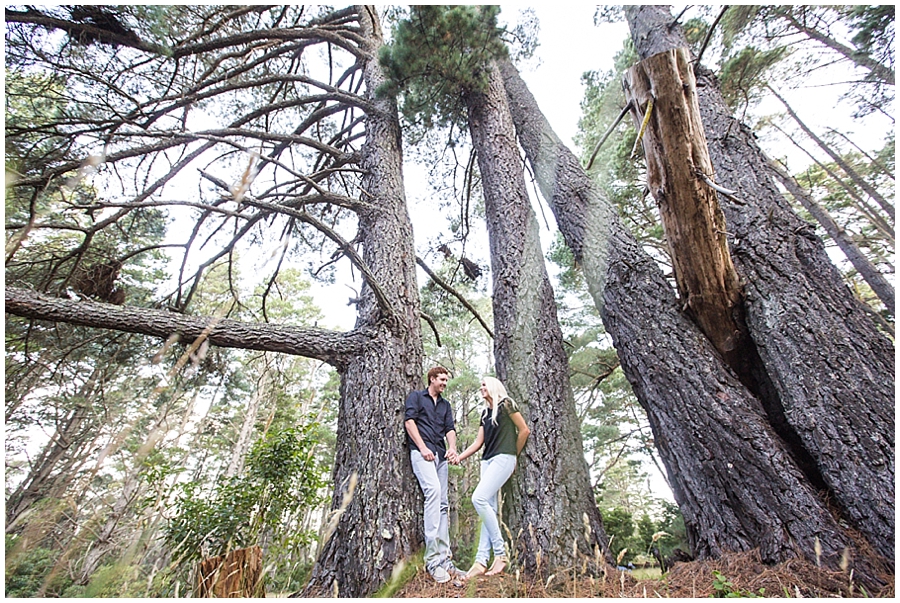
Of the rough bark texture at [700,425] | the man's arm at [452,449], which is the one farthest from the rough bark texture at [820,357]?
the man's arm at [452,449]

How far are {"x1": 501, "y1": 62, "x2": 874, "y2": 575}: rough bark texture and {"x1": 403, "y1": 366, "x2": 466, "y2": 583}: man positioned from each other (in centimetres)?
149

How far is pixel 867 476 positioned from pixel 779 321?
90cm

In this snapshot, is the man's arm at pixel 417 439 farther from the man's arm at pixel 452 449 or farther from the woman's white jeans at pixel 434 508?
the man's arm at pixel 452 449

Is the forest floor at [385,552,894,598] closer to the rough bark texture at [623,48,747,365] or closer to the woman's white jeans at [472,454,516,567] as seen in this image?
the woman's white jeans at [472,454,516,567]

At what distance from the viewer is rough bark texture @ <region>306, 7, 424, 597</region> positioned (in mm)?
2557

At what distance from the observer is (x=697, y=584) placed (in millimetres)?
2023

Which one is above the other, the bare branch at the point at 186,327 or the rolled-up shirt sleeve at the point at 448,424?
the bare branch at the point at 186,327

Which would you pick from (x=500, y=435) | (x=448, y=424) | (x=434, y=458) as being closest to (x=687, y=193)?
(x=500, y=435)

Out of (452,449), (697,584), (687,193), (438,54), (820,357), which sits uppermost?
(438,54)

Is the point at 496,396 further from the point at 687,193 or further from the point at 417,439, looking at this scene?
the point at 687,193

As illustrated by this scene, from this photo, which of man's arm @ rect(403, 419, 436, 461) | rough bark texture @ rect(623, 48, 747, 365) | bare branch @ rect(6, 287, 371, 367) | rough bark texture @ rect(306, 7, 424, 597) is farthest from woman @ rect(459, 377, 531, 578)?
rough bark texture @ rect(623, 48, 747, 365)

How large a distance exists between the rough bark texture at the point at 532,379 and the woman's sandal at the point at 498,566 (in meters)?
0.15

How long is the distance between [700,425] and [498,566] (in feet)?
5.23

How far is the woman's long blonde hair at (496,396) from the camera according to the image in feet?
9.84
